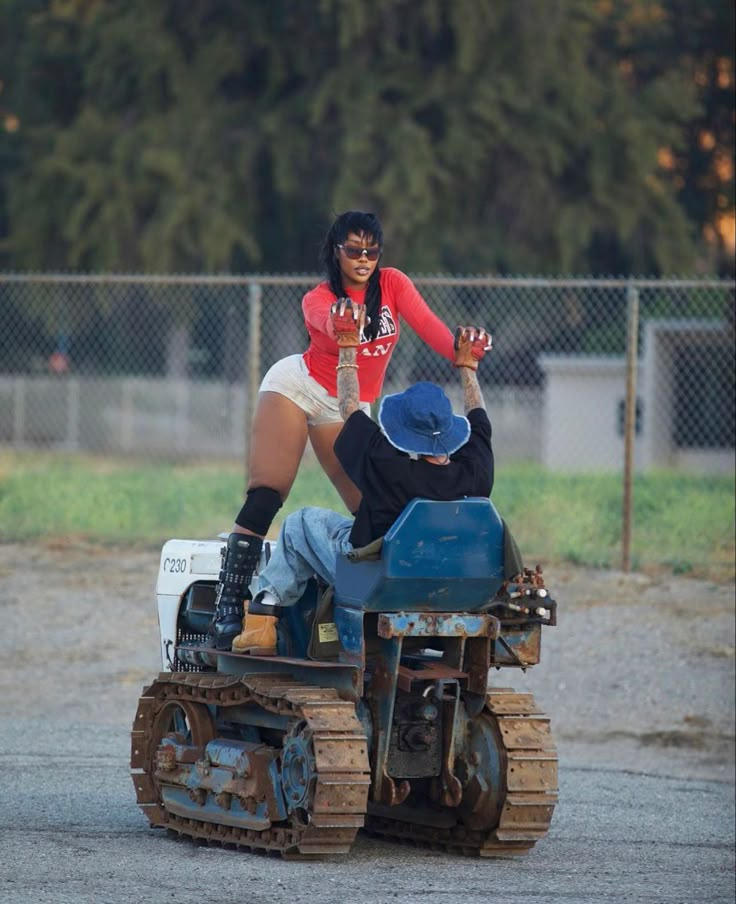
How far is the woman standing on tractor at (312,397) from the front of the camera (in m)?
6.57

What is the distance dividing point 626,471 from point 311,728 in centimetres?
694

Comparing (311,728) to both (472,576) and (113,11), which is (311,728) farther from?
(113,11)

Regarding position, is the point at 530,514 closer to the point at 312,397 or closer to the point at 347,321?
the point at 312,397

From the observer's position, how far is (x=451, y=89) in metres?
33.0

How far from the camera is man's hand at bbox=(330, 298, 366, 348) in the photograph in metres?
6.12

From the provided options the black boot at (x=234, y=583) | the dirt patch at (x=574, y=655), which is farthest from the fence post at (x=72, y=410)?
the black boot at (x=234, y=583)

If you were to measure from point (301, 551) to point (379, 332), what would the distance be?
95cm

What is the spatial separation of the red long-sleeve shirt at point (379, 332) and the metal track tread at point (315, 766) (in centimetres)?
124

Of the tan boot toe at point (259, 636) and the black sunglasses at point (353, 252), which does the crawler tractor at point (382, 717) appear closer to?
the tan boot toe at point (259, 636)

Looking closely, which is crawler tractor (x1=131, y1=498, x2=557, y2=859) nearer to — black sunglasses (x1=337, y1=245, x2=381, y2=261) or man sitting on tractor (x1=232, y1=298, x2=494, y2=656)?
man sitting on tractor (x1=232, y1=298, x2=494, y2=656)

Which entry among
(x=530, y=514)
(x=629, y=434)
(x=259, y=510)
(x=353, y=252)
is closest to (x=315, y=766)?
(x=259, y=510)

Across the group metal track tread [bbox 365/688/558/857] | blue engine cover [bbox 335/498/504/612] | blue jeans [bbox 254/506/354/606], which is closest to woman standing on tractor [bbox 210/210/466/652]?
blue jeans [bbox 254/506/354/606]

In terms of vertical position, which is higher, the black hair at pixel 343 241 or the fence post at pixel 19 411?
the fence post at pixel 19 411

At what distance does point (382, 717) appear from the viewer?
6227mm
